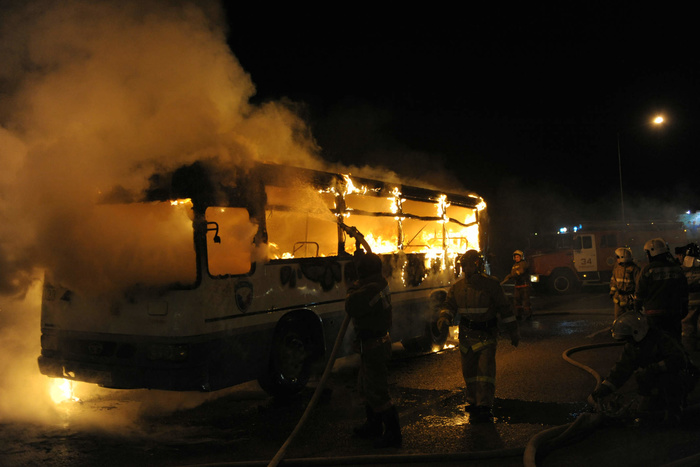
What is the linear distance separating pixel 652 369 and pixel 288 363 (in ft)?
13.0

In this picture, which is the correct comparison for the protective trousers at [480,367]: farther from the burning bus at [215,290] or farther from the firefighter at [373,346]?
the burning bus at [215,290]

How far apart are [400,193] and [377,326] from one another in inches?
190

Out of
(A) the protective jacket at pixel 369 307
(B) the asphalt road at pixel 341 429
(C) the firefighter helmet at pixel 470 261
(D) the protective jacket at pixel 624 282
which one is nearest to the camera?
(B) the asphalt road at pixel 341 429

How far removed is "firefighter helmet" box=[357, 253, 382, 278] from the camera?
5391 millimetres

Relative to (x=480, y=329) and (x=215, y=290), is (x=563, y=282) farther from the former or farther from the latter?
(x=215, y=290)

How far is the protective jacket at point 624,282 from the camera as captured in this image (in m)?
9.08

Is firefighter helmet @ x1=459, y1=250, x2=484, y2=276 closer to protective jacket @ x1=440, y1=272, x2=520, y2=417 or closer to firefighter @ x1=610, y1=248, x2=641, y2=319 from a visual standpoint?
protective jacket @ x1=440, y1=272, x2=520, y2=417

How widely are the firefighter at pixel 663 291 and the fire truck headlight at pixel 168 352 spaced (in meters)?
4.83

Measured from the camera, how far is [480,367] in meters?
6.04

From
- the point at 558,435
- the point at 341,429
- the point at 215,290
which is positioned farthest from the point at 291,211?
the point at 558,435

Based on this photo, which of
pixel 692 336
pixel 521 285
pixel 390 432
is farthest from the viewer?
pixel 521 285

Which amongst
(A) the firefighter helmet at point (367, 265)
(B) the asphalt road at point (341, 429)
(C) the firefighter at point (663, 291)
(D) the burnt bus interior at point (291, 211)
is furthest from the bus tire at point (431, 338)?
(A) the firefighter helmet at point (367, 265)

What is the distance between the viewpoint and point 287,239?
7.64 meters

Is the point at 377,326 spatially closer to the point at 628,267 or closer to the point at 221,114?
the point at 221,114
